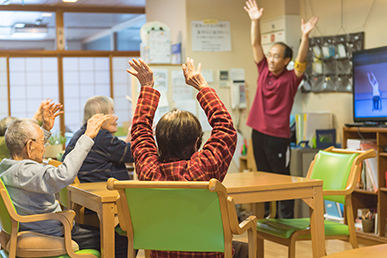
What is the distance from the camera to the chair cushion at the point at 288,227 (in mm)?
2994

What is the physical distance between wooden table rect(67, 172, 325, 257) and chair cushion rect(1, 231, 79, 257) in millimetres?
205

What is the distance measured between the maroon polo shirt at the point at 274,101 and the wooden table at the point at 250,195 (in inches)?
67.3

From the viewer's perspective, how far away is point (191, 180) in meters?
2.05

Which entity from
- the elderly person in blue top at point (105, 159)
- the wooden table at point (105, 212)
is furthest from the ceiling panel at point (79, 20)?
the wooden table at point (105, 212)

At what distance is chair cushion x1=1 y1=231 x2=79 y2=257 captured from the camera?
2.45 m

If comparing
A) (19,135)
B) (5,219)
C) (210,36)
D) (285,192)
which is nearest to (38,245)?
(5,219)

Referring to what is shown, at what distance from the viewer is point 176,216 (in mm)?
2033

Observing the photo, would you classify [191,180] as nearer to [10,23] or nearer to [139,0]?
[139,0]

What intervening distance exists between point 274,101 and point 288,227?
6.11 ft

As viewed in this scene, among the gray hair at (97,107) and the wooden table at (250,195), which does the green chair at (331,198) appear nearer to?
the wooden table at (250,195)

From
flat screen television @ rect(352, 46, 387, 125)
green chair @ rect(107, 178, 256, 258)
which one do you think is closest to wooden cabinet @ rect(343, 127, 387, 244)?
flat screen television @ rect(352, 46, 387, 125)

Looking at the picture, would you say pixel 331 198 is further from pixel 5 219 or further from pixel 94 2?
pixel 94 2

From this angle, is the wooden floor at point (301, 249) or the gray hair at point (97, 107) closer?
the gray hair at point (97, 107)

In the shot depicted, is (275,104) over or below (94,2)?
below
